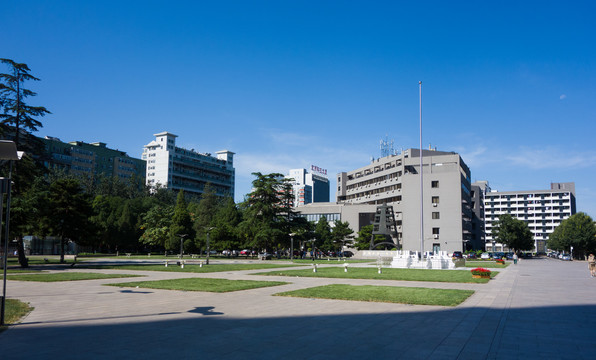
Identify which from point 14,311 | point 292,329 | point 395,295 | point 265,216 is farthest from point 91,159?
point 292,329

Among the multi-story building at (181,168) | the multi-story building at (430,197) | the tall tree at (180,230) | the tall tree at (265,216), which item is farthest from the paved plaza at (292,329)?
the multi-story building at (181,168)

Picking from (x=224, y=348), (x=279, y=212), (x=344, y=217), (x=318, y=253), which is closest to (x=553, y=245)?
(x=344, y=217)

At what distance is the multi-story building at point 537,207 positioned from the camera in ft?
597

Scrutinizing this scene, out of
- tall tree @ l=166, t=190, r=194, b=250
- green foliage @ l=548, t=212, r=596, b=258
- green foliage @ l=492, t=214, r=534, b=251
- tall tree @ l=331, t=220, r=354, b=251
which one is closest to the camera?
tall tree @ l=166, t=190, r=194, b=250

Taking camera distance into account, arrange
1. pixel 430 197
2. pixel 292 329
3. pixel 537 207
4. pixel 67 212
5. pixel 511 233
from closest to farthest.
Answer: pixel 292 329 < pixel 67 212 < pixel 430 197 < pixel 511 233 < pixel 537 207

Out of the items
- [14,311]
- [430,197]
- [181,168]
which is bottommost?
[14,311]

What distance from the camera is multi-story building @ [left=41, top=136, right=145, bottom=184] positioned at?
425 ft

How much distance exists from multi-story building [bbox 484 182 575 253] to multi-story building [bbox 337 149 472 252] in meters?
86.9

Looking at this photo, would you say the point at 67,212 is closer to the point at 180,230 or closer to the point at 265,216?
the point at 180,230

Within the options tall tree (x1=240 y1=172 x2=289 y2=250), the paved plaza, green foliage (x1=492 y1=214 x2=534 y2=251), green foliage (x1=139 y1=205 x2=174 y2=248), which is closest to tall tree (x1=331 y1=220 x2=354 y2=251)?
tall tree (x1=240 y1=172 x2=289 y2=250)

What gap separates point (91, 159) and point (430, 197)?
352 feet

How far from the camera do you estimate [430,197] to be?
9631 cm

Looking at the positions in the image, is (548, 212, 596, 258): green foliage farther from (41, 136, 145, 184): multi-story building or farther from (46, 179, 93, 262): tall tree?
(41, 136, 145, 184): multi-story building

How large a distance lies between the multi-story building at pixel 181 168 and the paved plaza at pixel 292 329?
141 meters
